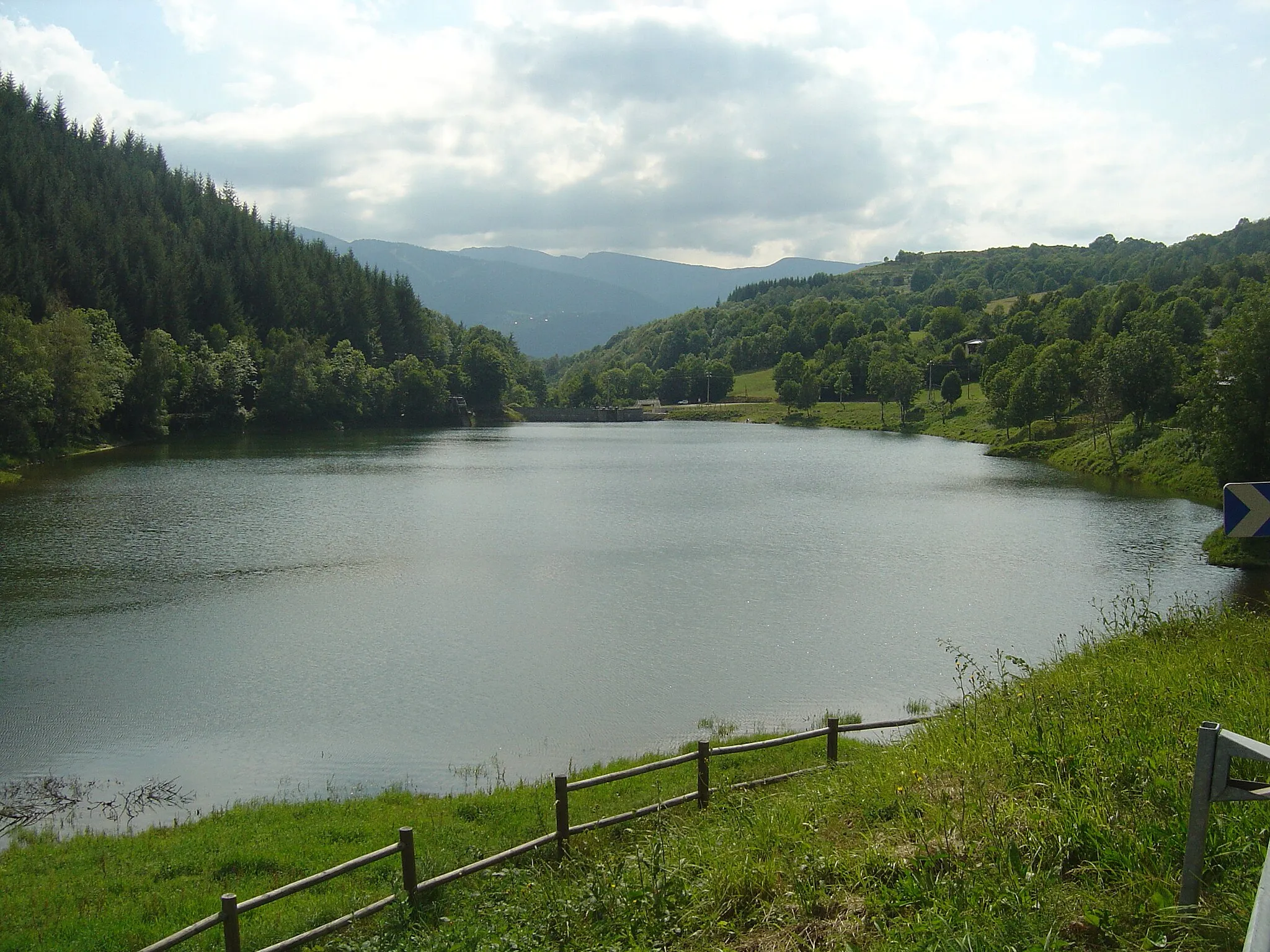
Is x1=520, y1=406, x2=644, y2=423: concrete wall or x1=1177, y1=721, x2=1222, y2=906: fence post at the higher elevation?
x1=1177, y1=721, x2=1222, y2=906: fence post

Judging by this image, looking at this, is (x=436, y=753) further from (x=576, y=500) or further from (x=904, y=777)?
(x=576, y=500)

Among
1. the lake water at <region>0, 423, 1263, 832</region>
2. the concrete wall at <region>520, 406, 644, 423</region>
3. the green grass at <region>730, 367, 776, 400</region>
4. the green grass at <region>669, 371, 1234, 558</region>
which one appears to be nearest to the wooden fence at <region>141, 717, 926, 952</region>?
the lake water at <region>0, 423, 1263, 832</region>

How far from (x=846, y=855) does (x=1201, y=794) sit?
383 cm

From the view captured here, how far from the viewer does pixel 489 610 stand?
27141 mm

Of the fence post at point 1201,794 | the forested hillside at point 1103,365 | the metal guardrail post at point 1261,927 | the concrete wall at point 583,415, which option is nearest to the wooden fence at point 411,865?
the fence post at point 1201,794

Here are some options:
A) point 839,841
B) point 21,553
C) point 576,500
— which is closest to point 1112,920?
point 839,841

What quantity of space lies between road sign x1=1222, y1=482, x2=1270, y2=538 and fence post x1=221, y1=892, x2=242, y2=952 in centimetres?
877

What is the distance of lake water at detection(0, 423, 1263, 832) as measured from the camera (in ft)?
57.6

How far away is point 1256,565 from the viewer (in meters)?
32.8

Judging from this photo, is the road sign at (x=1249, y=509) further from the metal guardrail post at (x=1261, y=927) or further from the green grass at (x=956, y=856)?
the metal guardrail post at (x=1261, y=927)

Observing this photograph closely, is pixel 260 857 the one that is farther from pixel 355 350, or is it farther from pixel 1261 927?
pixel 355 350

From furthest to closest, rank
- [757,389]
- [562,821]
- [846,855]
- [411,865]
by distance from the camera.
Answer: [757,389], [562,821], [411,865], [846,855]

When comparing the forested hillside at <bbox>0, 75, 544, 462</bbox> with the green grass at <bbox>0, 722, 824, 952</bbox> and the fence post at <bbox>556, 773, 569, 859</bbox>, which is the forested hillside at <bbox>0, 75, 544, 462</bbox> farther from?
the fence post at <bbox>556, 773, 569, 859</bbox>

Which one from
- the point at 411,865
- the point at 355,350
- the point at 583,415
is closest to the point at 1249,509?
the point at 411,865
